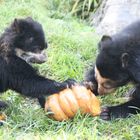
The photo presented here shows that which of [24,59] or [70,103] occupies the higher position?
[24,59]

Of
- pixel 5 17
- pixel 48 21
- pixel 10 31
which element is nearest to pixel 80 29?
pixel 48 21

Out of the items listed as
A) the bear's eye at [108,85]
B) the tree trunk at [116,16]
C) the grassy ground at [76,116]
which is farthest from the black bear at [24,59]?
the tree trunk at [116,16]

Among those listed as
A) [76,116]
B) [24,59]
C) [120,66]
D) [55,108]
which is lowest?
[76,116]

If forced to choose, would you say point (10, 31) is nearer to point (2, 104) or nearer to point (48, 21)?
point (2, 104)

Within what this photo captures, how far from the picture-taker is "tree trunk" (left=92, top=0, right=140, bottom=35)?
888 cm

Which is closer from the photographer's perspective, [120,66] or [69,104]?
[69,104]

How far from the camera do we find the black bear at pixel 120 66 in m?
5.71

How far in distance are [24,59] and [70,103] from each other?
0.77 m

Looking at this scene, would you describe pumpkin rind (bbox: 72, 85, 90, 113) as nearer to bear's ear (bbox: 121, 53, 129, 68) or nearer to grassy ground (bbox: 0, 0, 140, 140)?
grassy ground (bbox: 0, 0, 140, 140)

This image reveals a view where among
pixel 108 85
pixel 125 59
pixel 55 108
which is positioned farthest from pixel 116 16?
pixel 55 108

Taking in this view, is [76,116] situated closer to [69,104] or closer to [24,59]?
[69,104]

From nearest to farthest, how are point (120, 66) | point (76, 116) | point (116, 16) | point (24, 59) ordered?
point (76, 116) < point (120, 66) < point (24, 59) < point (116, 16)

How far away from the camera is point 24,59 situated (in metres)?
5.98

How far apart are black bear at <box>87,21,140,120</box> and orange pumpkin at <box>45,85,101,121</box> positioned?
0.99ft
